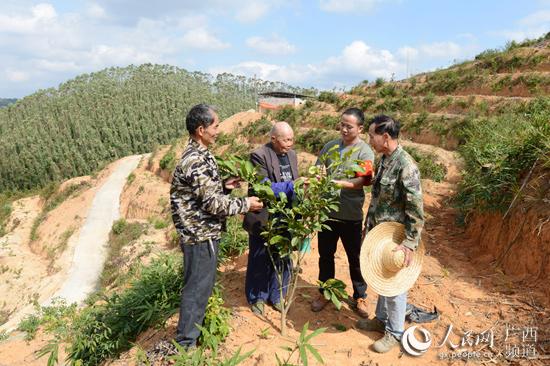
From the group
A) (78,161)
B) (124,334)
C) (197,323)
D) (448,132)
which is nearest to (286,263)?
(197,323)

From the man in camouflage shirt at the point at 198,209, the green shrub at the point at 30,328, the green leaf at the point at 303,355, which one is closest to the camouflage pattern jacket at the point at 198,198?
the man in camouflage shirt at the point at 198,209

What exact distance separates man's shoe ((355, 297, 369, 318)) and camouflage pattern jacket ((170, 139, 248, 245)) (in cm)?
145

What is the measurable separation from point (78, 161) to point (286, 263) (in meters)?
33.0

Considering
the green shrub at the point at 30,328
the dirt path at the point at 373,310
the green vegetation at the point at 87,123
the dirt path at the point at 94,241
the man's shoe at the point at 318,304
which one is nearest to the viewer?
the dirt path at the point at 373,310

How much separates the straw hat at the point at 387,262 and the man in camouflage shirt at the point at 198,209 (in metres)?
0.82

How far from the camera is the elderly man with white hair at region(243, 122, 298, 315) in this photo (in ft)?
9.27

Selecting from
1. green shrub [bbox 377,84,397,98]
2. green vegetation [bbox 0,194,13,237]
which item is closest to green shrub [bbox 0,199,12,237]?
green vegetation [bbox 0,194,13,237]

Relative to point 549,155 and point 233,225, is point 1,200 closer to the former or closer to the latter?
point 233,225

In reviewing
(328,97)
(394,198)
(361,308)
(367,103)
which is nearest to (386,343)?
(361,308)

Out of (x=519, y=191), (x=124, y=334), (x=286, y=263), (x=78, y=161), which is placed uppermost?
(x=519, y=191)

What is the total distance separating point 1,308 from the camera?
533 inches

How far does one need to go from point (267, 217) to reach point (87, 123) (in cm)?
3654

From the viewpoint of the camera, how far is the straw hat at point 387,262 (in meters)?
2.46
